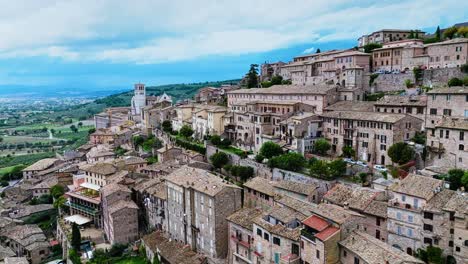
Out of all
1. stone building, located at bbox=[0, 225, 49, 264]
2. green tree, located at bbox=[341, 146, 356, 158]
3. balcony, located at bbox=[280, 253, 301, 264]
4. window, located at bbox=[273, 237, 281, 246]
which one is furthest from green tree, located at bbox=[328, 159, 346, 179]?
stone building, located at bbox=[0, 225, 49, 264]

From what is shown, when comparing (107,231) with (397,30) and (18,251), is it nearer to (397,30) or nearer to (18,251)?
(18,251)

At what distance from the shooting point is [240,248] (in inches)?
1455

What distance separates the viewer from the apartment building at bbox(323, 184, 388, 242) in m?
32.8

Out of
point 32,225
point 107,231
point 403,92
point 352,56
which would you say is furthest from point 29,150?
point 403,92

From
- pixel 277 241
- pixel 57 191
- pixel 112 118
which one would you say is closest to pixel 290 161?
pixel 277 241

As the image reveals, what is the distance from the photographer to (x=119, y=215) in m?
47.8

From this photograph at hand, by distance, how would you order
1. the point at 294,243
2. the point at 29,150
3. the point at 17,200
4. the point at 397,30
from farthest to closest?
the point at 29,150 → the point at 397,30 → the point at 17,200 → the point at 294,243

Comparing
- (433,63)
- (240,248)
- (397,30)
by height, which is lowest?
(240,248)

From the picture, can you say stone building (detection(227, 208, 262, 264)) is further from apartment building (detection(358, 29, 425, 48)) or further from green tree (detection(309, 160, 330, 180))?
apartment building (detection(358, 29, 425, 48))

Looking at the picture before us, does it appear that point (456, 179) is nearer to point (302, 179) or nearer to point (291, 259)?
point (302, 179)

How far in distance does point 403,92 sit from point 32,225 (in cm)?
5593

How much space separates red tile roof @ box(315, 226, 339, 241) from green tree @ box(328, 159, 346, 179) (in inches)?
494

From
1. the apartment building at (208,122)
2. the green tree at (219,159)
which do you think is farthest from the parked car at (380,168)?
the apartment building at (208,122)

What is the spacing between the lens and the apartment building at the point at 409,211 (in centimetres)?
3059
